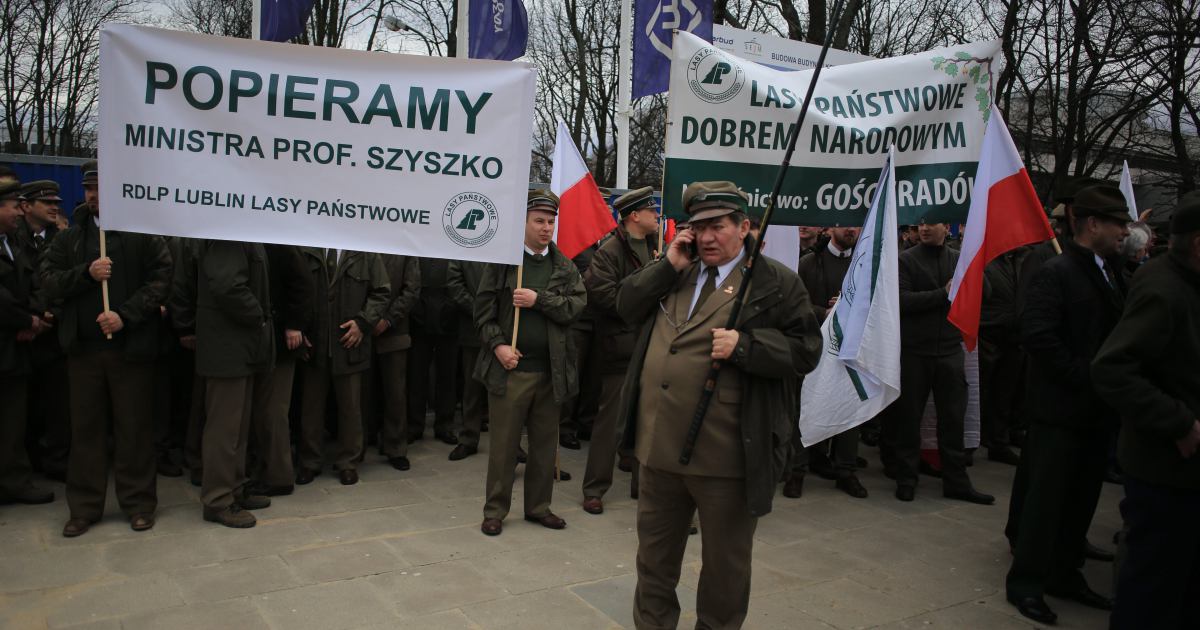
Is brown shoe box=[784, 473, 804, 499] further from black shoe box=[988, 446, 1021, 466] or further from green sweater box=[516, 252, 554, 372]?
black shoe box=[988, 446, 1021, 466]

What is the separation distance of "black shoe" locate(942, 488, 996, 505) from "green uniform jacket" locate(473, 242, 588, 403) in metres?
3.31

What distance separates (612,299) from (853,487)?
248 centimetres

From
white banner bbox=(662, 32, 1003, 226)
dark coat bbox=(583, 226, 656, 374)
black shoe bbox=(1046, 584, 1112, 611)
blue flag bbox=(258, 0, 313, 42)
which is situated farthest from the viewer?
blue flag bbox=(258, 0, 313, 42)

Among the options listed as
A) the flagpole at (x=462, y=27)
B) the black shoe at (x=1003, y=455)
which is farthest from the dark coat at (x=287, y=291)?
the black shoe at (x=1003, y=455)

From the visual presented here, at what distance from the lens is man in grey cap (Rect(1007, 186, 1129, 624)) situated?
457cm

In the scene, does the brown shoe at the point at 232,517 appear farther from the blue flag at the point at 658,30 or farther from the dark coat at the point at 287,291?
the blue flag at the point at 658,30

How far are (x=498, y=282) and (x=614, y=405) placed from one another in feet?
4.31

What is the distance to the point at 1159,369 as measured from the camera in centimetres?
377

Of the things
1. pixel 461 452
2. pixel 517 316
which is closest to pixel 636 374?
pixel 517 316

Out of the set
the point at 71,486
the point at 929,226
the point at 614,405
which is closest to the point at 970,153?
the point at 929,226

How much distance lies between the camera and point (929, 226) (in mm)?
6773

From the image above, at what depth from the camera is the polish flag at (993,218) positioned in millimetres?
5559

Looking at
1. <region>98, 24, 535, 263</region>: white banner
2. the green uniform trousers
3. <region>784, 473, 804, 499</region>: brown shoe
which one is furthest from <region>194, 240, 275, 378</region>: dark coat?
<region>784, 473, 804, 499</region>: brown shoe

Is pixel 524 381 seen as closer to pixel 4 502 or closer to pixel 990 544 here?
pixel 990 544
